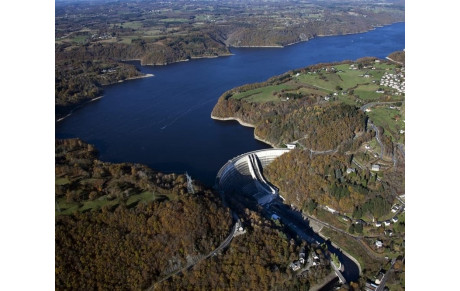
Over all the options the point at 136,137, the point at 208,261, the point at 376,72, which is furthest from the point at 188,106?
the point at 208,261

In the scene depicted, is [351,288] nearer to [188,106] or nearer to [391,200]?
[391,200]

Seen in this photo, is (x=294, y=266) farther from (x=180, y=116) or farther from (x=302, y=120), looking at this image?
(x=180, y=116)

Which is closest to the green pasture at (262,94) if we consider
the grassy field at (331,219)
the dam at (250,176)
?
the dam at (250,176)

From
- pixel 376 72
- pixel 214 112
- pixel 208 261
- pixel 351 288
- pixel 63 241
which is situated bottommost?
pixel 351 288

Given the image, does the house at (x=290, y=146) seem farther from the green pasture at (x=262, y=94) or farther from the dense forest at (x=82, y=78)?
the dense forest at (x=82, y=78)

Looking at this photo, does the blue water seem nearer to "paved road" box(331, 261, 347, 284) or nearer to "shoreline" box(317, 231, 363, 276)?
"shoreline" box(317, 231, 363, 276)

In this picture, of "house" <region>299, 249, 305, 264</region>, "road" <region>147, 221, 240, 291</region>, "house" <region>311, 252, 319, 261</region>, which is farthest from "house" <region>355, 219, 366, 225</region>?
"road" <region>147, 221, 240, 291</region>
